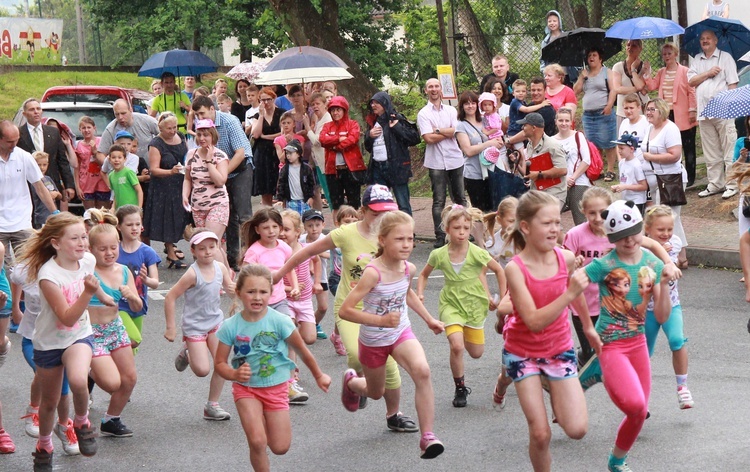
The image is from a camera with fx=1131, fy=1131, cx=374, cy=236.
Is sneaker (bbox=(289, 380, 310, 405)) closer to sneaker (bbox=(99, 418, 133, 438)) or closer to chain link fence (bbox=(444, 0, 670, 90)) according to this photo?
sneaker (bbox=(99, 418, 133, 438))

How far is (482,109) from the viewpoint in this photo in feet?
46.8

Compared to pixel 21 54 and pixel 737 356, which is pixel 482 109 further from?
pixel 21 54

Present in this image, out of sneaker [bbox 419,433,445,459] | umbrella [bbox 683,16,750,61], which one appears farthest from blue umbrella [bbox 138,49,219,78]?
sneaker [bbox 419,433,445,459]

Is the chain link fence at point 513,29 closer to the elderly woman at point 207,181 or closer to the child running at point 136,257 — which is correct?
the elderly woman at point 207,181

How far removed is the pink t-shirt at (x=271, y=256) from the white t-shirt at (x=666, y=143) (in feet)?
17.8

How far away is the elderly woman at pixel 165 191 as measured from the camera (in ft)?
45.0

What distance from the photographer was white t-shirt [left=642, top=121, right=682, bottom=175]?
12.5m

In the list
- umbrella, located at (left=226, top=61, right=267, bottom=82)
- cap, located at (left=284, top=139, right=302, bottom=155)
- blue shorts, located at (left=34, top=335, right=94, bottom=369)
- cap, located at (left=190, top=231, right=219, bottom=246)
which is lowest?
blue shorts, located at (left=34, top=335, right=94, bottom=369)

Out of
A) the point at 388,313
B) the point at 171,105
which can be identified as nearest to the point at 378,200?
the point at 388,313

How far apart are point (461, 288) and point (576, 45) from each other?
8926mm

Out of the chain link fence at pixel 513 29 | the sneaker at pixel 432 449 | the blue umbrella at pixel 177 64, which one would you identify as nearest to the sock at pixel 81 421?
the sneaker at pixel 432 449

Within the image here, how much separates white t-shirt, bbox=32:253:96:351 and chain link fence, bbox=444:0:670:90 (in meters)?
14.0

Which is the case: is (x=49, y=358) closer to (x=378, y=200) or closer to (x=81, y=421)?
(x=81, y=421)

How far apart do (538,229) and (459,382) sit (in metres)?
2.27
